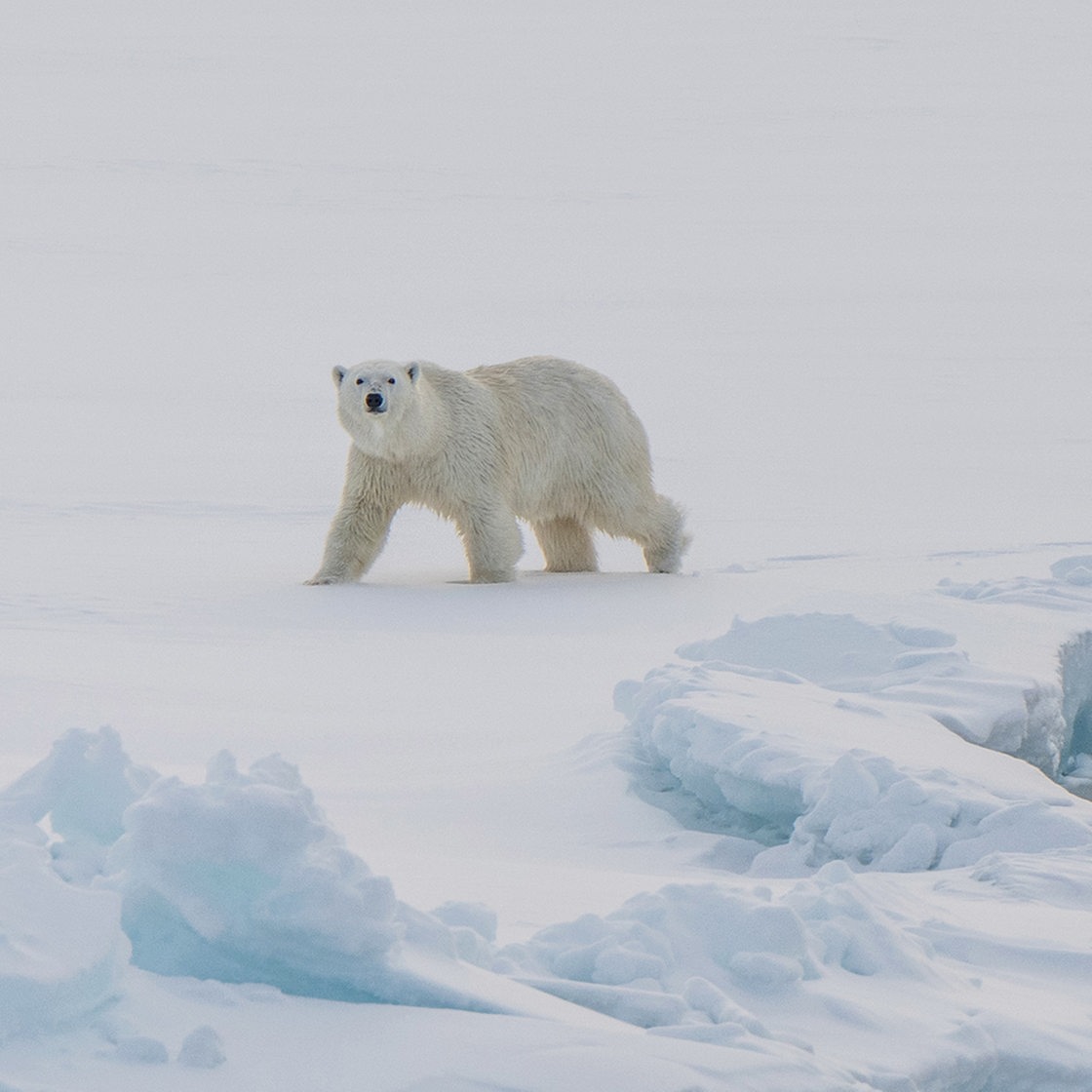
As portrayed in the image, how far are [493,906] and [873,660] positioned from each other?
9.87 ft

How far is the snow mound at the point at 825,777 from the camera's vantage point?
4609 mm

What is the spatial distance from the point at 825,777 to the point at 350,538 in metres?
4.70

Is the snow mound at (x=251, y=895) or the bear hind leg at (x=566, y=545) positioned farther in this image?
the bear hind leg at (x=566, y=545)

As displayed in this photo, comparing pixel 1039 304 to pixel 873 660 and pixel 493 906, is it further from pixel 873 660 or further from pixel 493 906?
pixel 493 906

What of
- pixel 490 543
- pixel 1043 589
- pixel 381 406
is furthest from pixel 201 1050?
pixel 490 543

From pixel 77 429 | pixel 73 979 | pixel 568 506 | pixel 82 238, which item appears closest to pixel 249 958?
pixel 73 979

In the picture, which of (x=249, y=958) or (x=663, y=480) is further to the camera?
(x=663, y=480)

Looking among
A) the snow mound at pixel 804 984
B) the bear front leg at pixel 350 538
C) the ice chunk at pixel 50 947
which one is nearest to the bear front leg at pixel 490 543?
the bear front leg at pixel 350 538

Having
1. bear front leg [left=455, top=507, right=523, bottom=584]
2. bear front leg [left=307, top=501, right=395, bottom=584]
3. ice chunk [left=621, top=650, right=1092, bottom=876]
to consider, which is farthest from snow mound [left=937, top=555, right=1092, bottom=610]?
bear front leg [left=307, top=501, right=395, bottom=584]

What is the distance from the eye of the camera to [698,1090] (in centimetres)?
277

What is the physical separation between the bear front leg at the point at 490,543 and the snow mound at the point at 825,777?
3.17m

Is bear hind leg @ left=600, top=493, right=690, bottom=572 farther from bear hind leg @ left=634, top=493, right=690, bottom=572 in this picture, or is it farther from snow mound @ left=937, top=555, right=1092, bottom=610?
snow mound @ left=937, top=555, right=1092, bottom=610

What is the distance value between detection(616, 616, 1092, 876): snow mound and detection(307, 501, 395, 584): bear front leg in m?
3.39

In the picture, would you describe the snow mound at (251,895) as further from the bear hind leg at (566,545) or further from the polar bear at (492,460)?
the bear hind leg at (566,545)
